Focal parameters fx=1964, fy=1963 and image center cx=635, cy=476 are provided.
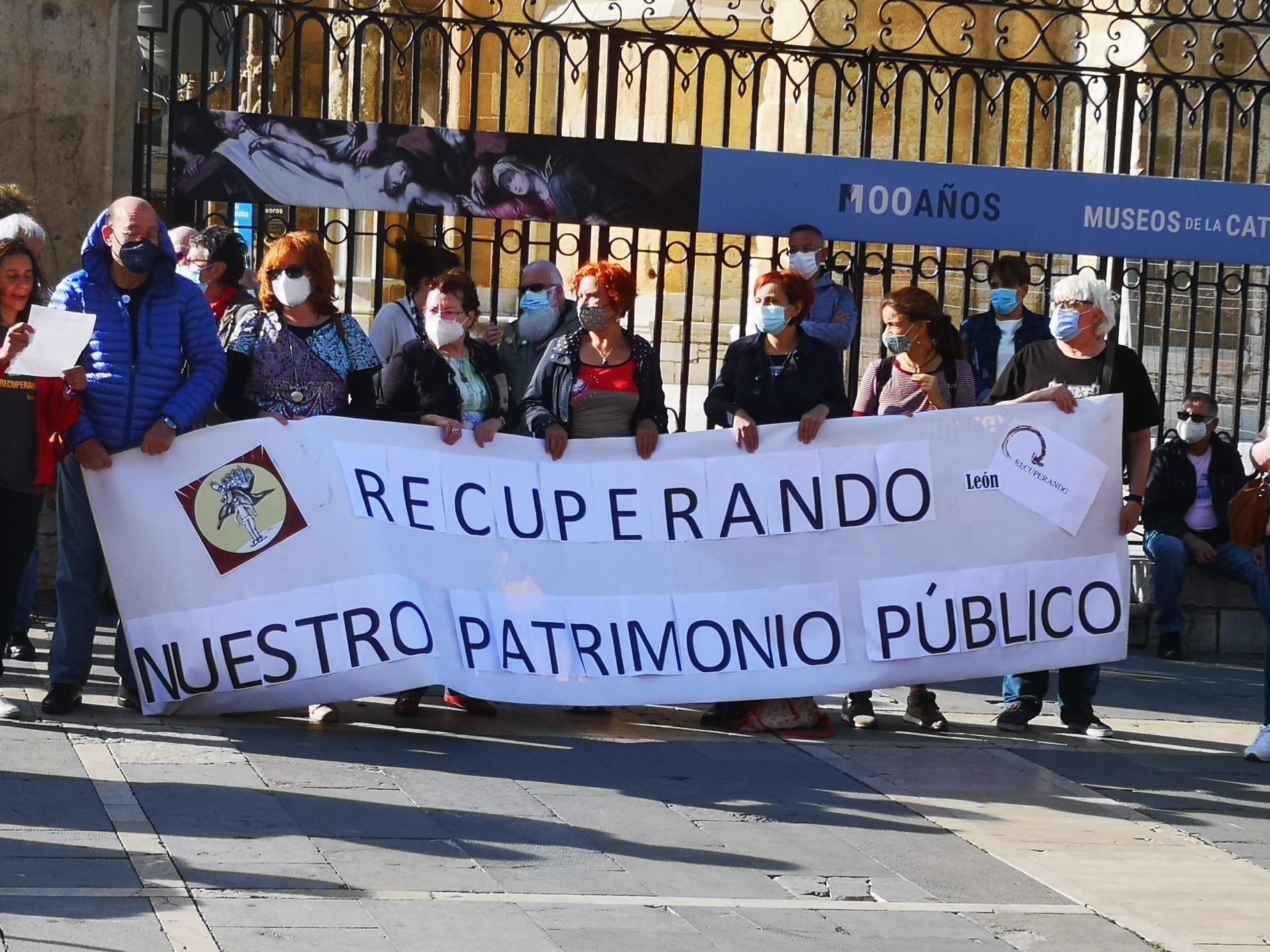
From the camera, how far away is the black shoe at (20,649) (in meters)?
8.38

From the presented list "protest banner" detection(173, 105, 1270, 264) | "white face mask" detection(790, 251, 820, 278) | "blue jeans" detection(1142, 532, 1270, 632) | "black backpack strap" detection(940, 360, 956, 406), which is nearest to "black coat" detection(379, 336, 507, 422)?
"protest banner" detection(173, 105, 1270, 264)

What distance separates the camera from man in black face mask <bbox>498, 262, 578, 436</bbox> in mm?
8664

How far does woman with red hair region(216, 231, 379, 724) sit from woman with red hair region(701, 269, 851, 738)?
1501 millimetres

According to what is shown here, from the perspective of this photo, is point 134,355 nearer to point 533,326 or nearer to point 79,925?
point 533,326

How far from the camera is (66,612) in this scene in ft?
24.3

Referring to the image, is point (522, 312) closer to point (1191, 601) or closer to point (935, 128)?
point (1191, 601)

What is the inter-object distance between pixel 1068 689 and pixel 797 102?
5.76 meters

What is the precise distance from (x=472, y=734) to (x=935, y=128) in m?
11.3

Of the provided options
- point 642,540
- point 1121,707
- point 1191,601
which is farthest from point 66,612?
point 1191,601

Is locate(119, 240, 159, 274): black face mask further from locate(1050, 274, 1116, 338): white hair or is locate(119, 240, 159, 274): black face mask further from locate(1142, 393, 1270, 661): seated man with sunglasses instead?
locate(1142, 393, 1270, 661): seated man with sunglasses

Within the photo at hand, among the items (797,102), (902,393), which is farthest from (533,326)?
(797,102)

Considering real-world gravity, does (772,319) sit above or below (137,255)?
below

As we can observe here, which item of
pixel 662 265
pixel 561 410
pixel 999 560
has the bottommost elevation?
pixel 999 560

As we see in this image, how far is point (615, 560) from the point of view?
25.2ft
